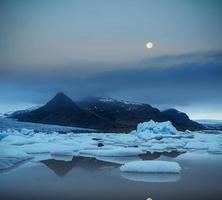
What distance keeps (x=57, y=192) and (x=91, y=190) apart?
349 mm

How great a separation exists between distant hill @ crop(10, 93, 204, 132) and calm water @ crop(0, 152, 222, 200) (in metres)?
7.78

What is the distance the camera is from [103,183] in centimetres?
422

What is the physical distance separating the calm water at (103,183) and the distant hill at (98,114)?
778cm

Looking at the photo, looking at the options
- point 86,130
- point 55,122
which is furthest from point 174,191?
point 86,130

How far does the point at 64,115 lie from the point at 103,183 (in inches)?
464

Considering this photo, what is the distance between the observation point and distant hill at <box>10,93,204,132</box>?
13.7 metres

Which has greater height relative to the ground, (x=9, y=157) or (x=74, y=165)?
(x=9, y=157)

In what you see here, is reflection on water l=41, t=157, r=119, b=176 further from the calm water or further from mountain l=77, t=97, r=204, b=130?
mountain l=77, t=97, r=204, b=130

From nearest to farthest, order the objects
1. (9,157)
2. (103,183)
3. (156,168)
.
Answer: (103,183)
(156,168)
(9,157)

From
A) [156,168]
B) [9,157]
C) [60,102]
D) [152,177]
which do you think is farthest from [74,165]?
[60,102]

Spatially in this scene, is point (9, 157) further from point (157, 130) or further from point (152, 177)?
point (157, 130)

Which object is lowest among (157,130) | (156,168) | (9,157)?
(156,168)

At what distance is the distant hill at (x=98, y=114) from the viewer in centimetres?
1371

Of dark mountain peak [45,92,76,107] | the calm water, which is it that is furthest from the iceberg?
dark mountain peak [45,92,76,107]
